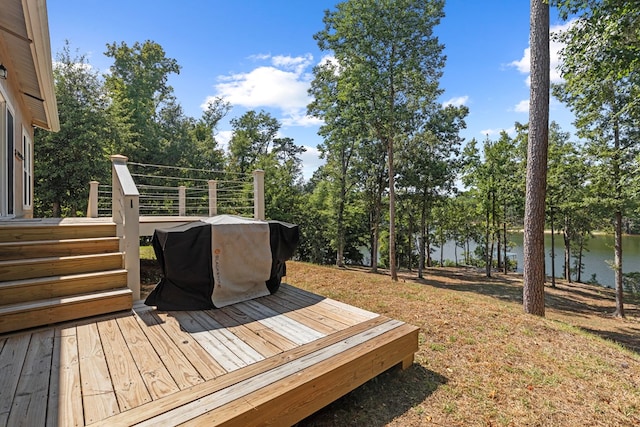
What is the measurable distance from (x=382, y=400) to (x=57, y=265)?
3.48m

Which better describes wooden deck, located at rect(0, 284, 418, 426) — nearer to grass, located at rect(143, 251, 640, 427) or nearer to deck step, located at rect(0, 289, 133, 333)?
deck step, located at rect(0, 289, 133, 333)

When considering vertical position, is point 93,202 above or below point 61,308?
above

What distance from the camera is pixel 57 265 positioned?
3035 mm

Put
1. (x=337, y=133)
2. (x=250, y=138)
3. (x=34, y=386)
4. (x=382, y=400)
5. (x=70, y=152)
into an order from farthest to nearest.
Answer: (x=250, y=138) → (x=337, y=133) → (x=70, y=152) → (x=382, y=400) → (x=34, y=386)

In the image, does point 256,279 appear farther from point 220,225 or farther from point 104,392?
point 104,392

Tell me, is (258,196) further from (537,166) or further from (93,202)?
(537,166)

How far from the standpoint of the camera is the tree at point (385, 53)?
9.66 metres

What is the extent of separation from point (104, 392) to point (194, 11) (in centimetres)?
997

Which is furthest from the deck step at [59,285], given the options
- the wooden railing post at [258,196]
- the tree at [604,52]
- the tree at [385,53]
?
the tree at [385,53]

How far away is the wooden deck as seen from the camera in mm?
1584

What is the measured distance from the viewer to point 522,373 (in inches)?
108

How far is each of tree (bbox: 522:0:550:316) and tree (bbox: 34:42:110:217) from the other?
11808 mm

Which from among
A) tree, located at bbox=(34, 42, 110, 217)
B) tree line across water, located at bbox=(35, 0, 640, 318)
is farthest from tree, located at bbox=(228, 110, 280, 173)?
tree, located at bbox=(34, 42, 110, 217)

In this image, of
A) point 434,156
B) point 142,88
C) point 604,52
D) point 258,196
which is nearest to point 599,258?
point 434,156
